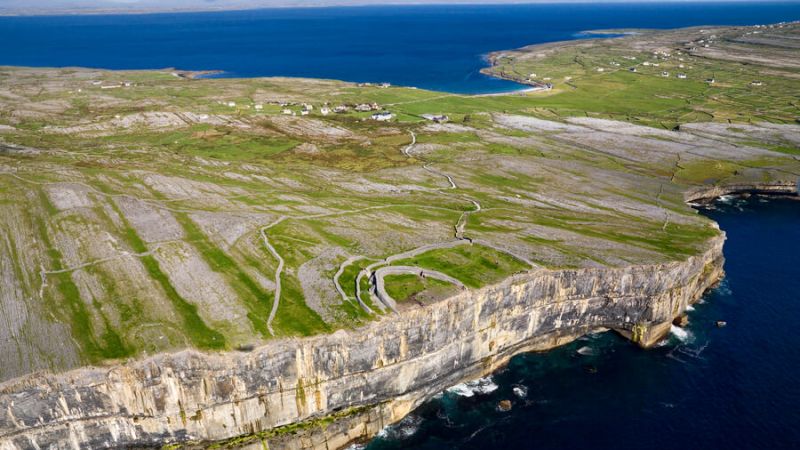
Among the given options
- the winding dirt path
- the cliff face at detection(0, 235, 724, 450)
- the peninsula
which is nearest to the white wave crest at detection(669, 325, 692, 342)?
the peninsula

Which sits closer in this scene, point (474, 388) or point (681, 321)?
point (474, 388)

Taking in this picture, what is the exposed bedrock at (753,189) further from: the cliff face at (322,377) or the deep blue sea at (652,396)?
the cliff face at (322,377)

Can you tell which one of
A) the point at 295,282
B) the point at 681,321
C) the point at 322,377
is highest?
the point at 295,282

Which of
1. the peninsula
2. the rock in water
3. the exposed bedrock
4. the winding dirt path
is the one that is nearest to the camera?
the peninsula

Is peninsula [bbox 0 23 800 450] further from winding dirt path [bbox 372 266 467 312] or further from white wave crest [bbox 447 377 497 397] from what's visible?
white wave crest [bbox 447 377 497 397]

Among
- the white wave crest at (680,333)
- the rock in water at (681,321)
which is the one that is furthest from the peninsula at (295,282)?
the white wave crest at (680,333)

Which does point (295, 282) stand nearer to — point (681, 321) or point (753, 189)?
point (681, 321)

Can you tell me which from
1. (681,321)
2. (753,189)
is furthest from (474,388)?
(753,189)
